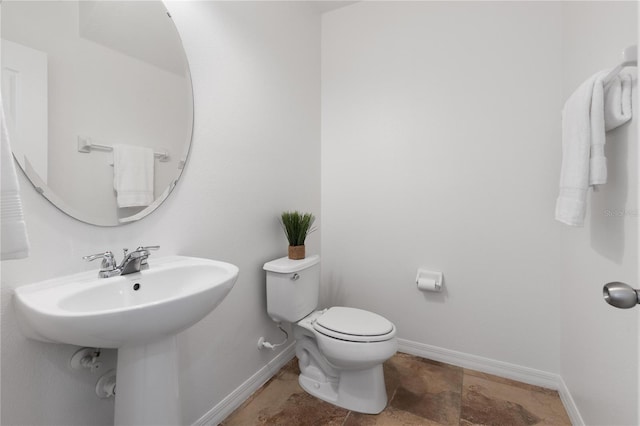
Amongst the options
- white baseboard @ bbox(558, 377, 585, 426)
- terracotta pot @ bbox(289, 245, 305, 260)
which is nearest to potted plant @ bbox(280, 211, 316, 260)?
terracotta pot @ bbox(289, 245, 305, 260)

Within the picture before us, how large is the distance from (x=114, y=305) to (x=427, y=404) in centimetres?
153

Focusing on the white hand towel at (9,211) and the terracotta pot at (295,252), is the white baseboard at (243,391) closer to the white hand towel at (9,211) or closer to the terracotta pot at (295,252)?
the terracotta pot at (295,252)

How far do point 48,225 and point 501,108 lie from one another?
2.16 metres

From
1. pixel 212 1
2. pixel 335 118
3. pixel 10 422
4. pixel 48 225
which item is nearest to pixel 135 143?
pixel 48 225

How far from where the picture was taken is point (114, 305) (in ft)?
3.11

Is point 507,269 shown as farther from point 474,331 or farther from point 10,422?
point 10,422

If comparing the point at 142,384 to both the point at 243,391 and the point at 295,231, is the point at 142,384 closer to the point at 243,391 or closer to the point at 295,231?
the point at 243,391

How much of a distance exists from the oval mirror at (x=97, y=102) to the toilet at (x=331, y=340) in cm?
79

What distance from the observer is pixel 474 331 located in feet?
6.15

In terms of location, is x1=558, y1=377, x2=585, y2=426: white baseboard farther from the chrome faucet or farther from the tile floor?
the chrome faucet

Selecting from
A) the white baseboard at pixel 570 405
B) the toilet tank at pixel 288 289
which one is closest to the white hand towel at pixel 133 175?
the toilet tank at pixel 288 289

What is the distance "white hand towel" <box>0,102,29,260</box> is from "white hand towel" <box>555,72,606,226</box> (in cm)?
157

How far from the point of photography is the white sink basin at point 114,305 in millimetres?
710

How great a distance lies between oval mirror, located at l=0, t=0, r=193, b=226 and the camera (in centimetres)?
88
